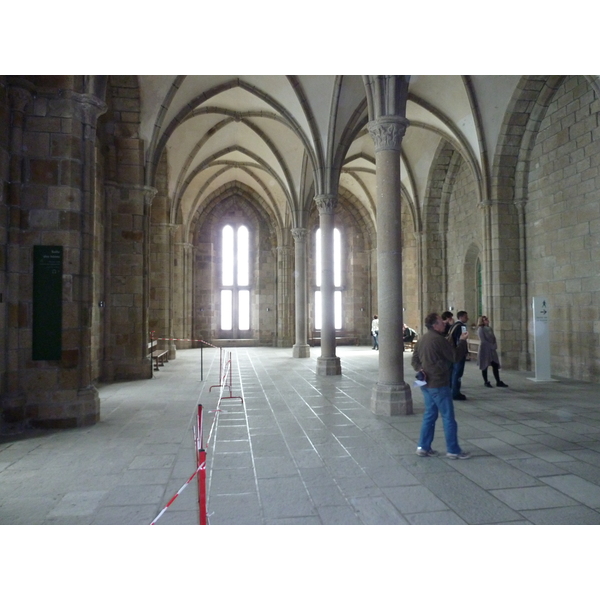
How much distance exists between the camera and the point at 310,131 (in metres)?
13.1

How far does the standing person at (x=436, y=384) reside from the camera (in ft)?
16.6

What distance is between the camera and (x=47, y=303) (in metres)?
6.92

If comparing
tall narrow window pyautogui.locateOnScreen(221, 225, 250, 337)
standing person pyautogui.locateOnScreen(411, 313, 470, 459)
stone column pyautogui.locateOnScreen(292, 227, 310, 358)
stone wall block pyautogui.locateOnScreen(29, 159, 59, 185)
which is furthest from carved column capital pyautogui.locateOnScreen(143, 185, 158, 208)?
tall narrow window pyautogui.locateOnScreen(221, 225, 250, 337)

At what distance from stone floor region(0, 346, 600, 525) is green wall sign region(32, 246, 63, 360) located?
1.20 m

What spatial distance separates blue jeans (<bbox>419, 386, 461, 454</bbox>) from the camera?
5082 millimetres

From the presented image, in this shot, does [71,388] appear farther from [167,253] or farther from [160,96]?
[167,253]

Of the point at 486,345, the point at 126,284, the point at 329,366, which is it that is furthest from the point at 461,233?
the point at 126,284

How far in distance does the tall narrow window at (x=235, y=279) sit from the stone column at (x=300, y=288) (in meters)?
7.88

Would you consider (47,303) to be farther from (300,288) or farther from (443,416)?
(300,288)

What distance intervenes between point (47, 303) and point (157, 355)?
777 cm

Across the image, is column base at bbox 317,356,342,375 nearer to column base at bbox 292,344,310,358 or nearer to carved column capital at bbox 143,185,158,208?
column base at bbox 292,344,310,358

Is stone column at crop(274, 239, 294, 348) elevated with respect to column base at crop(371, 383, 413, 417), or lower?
elevated

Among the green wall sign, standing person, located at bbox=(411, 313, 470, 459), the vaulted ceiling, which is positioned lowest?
standing person, located at bbox=(411, 313, 470, 459)

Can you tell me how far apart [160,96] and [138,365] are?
6.75 meters
